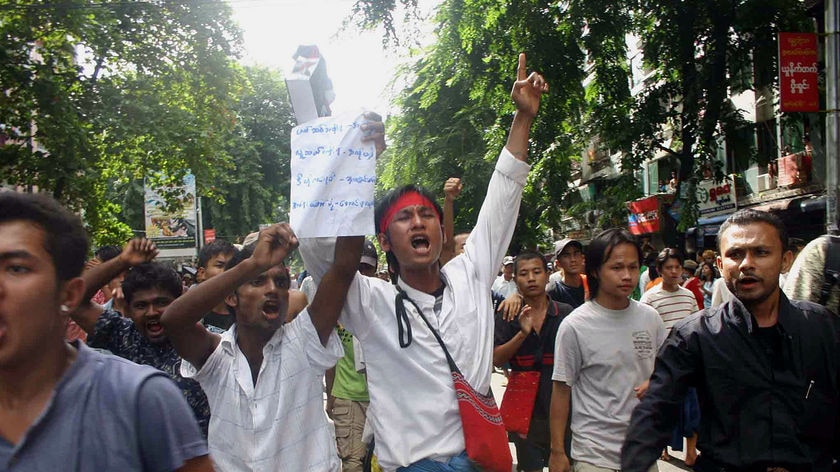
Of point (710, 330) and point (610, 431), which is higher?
point (710, 330)

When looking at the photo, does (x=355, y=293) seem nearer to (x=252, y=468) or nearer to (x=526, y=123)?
(x=252, y=468)

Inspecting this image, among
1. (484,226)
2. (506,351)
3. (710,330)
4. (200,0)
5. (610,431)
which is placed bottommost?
(610,431)

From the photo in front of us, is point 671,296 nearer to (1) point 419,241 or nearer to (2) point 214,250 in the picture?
(2) point 214,250

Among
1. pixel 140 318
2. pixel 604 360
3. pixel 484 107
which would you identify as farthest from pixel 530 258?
pixel 484 107

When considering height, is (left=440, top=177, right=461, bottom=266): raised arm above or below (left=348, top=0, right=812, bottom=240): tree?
below

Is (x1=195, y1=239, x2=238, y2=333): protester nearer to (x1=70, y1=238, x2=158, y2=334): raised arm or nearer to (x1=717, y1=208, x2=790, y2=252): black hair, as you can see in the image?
(x1=70, y1=238, x2=158, y2=334): raised arm

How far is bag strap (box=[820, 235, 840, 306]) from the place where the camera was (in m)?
2.90

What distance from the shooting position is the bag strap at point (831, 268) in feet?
9.50

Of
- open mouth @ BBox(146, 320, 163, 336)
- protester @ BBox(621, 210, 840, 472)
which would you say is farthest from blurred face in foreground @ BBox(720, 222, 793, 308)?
open mouth @ BBox(146, 320, 163, 336)

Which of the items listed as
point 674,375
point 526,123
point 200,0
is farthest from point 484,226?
point 200,0

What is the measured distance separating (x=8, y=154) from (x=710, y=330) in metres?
15.2

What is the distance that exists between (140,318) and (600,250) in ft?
7.93

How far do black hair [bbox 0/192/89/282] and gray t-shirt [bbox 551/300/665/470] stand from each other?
2.85 meters

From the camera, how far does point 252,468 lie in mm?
2812
